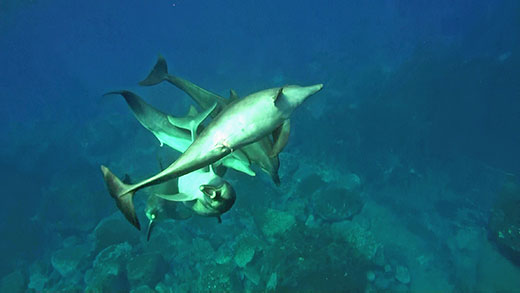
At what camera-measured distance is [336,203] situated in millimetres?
11023

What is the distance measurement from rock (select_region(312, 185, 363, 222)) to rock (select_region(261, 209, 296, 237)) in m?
1.47

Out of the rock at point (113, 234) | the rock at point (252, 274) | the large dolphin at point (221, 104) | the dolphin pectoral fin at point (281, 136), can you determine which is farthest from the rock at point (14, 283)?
the dolphin pectoral fin at point (281, 136)

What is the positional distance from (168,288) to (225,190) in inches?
344

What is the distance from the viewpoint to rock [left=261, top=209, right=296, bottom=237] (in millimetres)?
9571

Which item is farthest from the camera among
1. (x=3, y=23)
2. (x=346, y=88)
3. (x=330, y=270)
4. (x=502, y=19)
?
(x=3, y=23)

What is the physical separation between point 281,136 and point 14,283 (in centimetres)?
1660

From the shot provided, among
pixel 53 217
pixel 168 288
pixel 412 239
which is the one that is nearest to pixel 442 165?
pixel 412 239

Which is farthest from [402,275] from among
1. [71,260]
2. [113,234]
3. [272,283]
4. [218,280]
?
[71,260]

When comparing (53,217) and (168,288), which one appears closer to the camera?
(168,288)

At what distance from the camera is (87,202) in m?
14.8

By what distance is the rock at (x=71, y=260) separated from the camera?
38.0 ft

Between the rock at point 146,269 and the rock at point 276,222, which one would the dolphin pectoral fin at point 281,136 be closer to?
the rock at point 276,222

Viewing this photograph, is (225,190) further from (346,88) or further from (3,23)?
(3,23)

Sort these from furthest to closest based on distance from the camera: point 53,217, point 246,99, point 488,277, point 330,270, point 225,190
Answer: point 53,217, point 488,277, point 330,270, point 225,190, point 246,99
